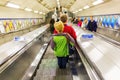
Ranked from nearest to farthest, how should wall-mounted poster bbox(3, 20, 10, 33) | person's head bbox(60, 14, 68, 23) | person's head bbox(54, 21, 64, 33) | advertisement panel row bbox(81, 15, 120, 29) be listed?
person's head bbox(54, 21, 64, 33)
person's head bbox(60, 14, 68, 23)
advertisement panel row bbox(81, 15, 120, 29)
wall-mounted poster bbox(3, 20, 10, 33)

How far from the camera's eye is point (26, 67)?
584 cm

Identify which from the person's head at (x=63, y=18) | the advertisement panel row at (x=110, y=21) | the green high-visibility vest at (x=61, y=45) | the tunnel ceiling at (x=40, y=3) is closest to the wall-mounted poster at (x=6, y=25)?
the tunnel ceiling at (x=40, y=3)

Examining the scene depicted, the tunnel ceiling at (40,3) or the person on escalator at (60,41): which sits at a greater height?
the tunnel ceiling at (40,3)

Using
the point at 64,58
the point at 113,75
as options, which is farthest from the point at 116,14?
the point at 113,75

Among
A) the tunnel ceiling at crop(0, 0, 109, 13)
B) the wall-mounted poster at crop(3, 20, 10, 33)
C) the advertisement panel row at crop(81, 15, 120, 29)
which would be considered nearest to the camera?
the advertisement panel row at crop(81, 15, 120, 29)

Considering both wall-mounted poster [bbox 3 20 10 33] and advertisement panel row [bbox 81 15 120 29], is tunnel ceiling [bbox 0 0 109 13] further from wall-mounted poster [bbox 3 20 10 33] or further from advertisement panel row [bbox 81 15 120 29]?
advertisement panel row [bbox 81 15 120 29]

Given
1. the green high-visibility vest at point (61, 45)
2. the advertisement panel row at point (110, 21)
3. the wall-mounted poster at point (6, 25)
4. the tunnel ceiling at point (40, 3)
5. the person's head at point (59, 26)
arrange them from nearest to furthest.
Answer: the person's head at point (59, 26) → the green high-visibility vest at point (61, 45) → the advertisement panel row at point (110, 21) → the wall-mounted poster at point (6, 25) → the tunnel ceiling at point (40, 3)

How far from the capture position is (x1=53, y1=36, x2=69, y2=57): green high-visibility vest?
16.0 feet

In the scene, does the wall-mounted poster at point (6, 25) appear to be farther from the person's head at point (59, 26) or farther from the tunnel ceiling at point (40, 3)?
the person's head at point (59, 26)

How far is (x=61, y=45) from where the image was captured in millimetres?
4945

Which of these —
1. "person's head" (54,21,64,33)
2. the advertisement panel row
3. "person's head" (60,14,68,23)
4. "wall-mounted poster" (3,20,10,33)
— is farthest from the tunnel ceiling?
"person's head" (54,21,64,33)

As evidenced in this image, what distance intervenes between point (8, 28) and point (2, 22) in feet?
4.00

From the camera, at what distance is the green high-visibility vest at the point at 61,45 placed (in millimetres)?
4871

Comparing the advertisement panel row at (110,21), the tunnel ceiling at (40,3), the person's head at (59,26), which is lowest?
the advertisement panel row at (110,21)
